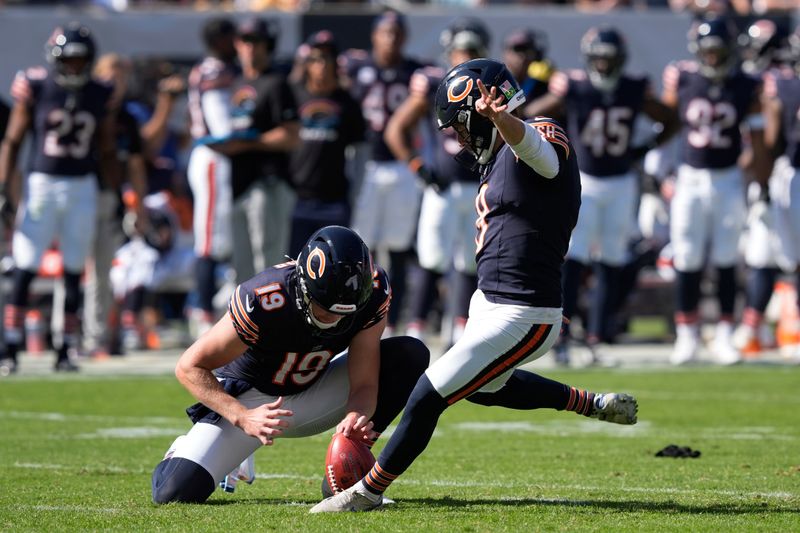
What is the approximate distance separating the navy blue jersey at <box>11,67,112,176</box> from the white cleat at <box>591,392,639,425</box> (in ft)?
18.9

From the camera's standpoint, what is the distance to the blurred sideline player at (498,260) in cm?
453

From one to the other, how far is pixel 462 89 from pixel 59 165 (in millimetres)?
5737

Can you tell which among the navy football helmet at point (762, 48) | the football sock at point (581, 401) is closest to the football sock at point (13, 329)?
the football sock at point (581, 401)

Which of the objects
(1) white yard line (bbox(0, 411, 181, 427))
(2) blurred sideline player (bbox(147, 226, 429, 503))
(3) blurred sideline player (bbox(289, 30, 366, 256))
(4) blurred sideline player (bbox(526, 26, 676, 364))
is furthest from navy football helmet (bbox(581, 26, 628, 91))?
(2) blurred sideline player (bbox(147, 226, 429, 503))

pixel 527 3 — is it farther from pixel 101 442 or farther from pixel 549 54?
pixel 101 442

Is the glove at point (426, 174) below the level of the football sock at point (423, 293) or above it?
above

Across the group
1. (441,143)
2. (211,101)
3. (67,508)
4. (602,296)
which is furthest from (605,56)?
(67,508)

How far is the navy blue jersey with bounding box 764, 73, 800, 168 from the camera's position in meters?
10.3

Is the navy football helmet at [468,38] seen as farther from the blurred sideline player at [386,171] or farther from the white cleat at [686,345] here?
the white cleat at [686,345]

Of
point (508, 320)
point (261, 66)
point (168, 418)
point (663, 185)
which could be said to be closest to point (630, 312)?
point (663, 185)

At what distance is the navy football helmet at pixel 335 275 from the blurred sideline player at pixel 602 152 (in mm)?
5387

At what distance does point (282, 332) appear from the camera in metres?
4.89

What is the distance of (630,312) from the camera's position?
554 inches

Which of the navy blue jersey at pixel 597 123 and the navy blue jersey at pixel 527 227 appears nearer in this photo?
the navy blue jersey at pixel 527 227
